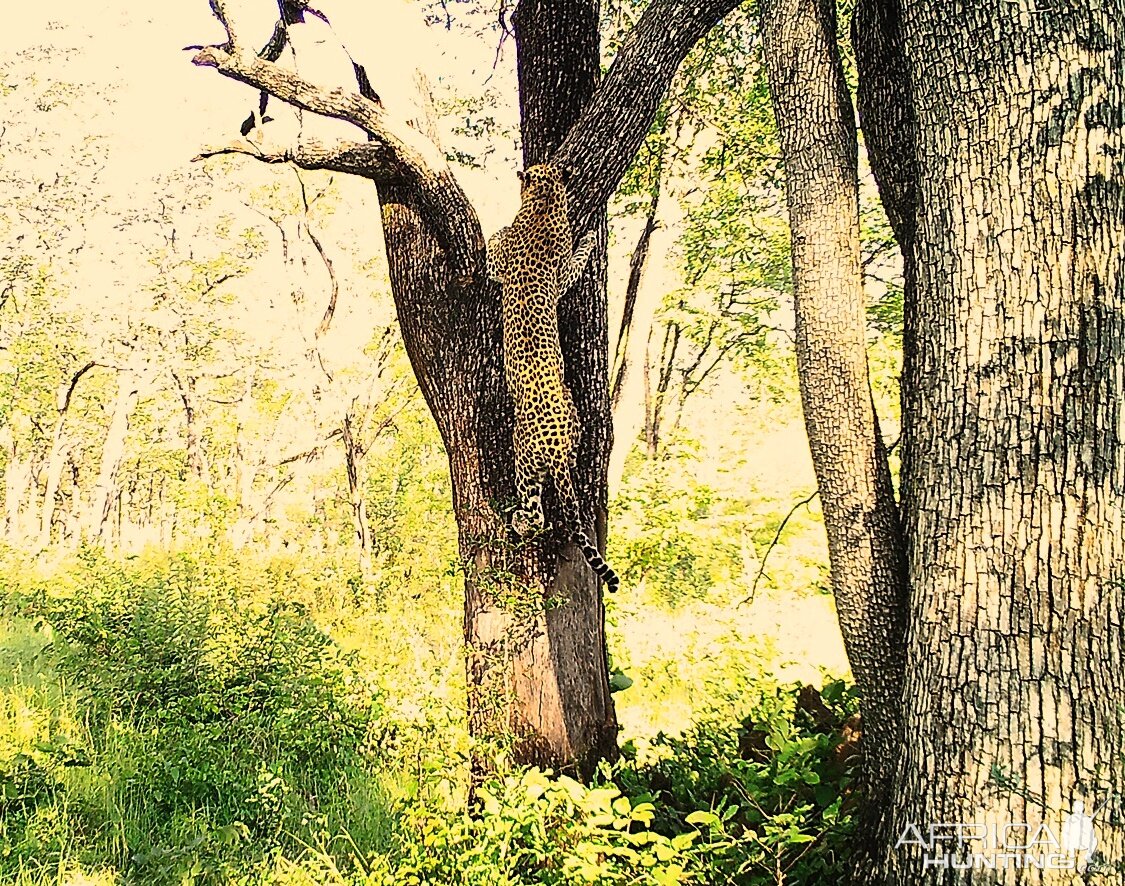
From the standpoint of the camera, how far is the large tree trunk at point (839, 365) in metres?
2.81

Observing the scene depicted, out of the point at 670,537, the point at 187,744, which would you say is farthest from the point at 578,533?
the point at 670,537

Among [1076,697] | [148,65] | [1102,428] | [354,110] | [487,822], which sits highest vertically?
[148,65]

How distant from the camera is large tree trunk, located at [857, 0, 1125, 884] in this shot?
2.06m

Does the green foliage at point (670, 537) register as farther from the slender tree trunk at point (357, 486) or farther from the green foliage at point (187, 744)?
the slender tree trunk at point (357, 486)

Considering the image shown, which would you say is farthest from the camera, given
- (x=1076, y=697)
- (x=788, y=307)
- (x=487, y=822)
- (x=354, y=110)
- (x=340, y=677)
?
(x=788, y=307)

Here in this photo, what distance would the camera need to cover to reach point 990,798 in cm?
214

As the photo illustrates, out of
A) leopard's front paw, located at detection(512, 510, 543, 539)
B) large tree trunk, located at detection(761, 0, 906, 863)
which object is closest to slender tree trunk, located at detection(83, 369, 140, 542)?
leopard's front paw, located at detection(512, 510, 543, 539)

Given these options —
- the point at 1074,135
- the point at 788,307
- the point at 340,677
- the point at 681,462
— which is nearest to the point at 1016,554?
the point at 1074,135

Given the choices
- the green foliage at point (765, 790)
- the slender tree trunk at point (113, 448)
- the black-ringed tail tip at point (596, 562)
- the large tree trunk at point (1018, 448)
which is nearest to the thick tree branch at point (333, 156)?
the black-ringed tail tip at point (596, 562)

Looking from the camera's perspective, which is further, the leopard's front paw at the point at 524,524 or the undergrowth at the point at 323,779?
the leopard's front paw at the point at 524,524

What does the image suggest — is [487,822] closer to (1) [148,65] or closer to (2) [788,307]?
(2) [788,307]

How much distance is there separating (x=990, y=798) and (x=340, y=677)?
12.2 ft

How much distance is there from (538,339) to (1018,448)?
205cm

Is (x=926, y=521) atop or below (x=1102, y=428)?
below
